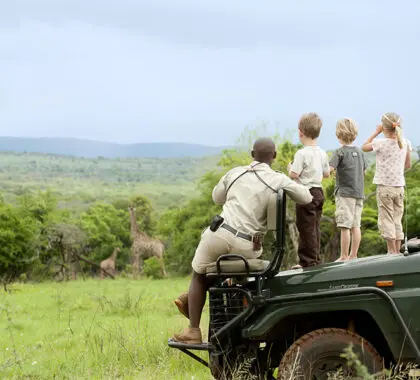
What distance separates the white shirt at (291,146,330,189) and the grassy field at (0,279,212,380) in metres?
1.89

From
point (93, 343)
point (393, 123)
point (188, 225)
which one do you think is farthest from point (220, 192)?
point (188, 225)

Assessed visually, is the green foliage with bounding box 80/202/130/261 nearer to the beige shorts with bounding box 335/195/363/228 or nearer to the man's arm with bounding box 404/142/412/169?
the man's arm with bounding box 404/142/412/169

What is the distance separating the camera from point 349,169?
8883 mm

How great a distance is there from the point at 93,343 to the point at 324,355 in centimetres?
464

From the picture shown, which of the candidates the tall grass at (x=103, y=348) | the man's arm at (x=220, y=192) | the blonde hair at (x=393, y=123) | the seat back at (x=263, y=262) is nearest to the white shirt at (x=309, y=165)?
the man's arm at (x=220, y=192)

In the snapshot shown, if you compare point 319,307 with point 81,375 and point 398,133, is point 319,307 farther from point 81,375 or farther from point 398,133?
point 398,133

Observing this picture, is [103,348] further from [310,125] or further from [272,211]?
[272,211]

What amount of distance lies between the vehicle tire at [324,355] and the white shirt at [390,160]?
12.3 feet

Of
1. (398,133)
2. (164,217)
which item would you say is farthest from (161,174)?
(398,133)

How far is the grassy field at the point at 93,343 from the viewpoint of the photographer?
745 cm

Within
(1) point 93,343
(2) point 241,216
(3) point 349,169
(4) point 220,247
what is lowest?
(1) point 93,343

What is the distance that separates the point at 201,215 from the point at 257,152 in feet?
146

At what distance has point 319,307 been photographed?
607 cm

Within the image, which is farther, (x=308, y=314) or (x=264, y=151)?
(x=264, y=151)
